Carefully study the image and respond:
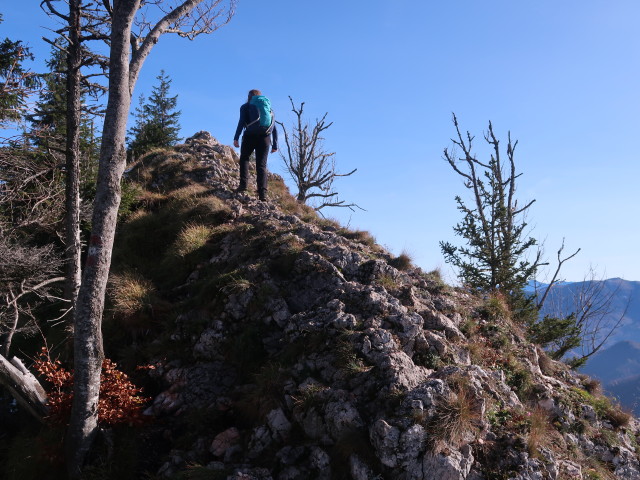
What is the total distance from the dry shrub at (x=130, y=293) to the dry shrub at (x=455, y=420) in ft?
17.3

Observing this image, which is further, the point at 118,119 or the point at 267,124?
the point at 267,124

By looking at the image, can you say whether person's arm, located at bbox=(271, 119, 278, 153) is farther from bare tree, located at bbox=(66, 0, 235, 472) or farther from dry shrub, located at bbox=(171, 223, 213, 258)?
bare tree, located at bbox=(66, 0, 235, 472)

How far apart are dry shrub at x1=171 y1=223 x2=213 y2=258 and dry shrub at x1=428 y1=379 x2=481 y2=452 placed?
631 centimetres

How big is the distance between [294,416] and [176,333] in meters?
2.89

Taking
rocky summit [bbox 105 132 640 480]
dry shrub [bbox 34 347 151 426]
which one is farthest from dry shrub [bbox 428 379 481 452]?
dry shrub [bbox 34 347 151 426]

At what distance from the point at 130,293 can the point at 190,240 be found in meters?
1.95

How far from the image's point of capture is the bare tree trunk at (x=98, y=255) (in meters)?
4.71

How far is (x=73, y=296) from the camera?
6.78 m


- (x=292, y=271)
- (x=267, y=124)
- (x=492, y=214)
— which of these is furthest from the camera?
(x=492, y=214)

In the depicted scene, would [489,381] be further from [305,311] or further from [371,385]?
[305,311]

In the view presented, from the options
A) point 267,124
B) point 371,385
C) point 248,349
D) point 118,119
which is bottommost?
point 371,385

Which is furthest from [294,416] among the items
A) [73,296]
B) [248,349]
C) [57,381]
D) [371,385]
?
[73,296]

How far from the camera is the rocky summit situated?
13.5 feet

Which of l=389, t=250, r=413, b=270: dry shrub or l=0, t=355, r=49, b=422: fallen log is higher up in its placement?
l=389, t=250, r=413, b=270: dry shrub
